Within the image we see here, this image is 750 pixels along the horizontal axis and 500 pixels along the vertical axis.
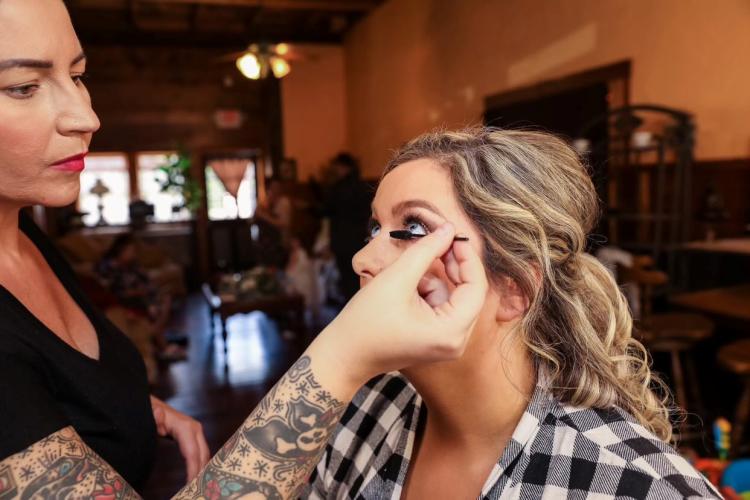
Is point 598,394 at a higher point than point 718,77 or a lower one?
lower

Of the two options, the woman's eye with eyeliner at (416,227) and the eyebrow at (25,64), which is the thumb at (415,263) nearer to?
the woman's eye with eyeliner at (416,227)

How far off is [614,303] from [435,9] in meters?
5.46

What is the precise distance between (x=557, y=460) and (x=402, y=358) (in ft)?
1.43

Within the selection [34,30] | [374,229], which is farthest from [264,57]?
[34,30]

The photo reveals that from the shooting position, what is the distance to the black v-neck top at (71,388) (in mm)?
609

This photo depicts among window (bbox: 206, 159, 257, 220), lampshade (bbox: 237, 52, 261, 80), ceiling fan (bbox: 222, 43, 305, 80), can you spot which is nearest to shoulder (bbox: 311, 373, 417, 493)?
ceiling fan (bbox: 222, 43, 305, 80)

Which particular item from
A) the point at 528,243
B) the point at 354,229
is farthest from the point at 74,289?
the point at 354,229

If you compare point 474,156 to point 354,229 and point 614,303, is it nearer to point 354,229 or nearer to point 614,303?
point 614,303

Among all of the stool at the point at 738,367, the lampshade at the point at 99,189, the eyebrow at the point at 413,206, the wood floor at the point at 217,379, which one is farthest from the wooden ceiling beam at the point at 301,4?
the eyebrow at the point at 413,206

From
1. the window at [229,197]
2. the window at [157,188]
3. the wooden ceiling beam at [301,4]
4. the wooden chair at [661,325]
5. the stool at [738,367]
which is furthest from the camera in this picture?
the window at [229,197]

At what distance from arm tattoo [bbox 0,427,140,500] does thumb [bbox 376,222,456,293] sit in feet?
1.26

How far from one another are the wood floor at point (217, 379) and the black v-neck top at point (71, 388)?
1.83 meters

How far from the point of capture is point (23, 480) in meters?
0.57

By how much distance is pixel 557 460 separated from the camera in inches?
33.8
